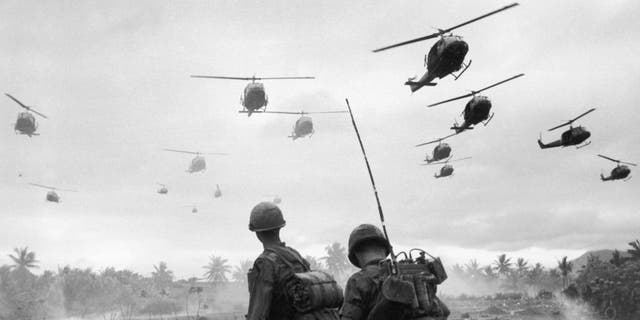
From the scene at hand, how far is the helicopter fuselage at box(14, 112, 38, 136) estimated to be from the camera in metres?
28.8

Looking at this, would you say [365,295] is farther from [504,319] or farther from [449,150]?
[504,319]

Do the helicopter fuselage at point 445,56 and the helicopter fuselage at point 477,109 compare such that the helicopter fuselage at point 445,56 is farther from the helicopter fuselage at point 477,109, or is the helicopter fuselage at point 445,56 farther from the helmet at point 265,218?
the helmet at point 265,218

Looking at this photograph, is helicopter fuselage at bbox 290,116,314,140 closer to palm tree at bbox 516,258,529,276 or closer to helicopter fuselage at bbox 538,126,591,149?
helicopter fuselage at bbox 538,126,591,149

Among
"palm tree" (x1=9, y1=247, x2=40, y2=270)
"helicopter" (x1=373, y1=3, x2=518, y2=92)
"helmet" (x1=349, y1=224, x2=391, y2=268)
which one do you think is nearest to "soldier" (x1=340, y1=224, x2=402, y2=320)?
"helmet" (x1=349, y1=224, x2=391, y2=268)

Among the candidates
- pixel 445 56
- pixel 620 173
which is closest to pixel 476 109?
pixel 445 56

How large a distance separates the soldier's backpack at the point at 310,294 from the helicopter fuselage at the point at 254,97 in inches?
773

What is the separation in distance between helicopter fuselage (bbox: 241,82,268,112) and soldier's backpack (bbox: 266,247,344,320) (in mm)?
19630

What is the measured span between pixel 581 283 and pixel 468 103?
38369 mm

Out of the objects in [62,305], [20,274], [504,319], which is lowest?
[504,319]

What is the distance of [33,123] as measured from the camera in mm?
29328

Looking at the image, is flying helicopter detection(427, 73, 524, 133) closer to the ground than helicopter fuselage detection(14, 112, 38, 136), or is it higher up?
closer to the ground

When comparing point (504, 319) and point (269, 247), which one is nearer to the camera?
point (269, 247)

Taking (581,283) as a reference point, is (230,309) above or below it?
above

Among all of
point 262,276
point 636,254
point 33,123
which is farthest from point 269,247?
point 636,254
